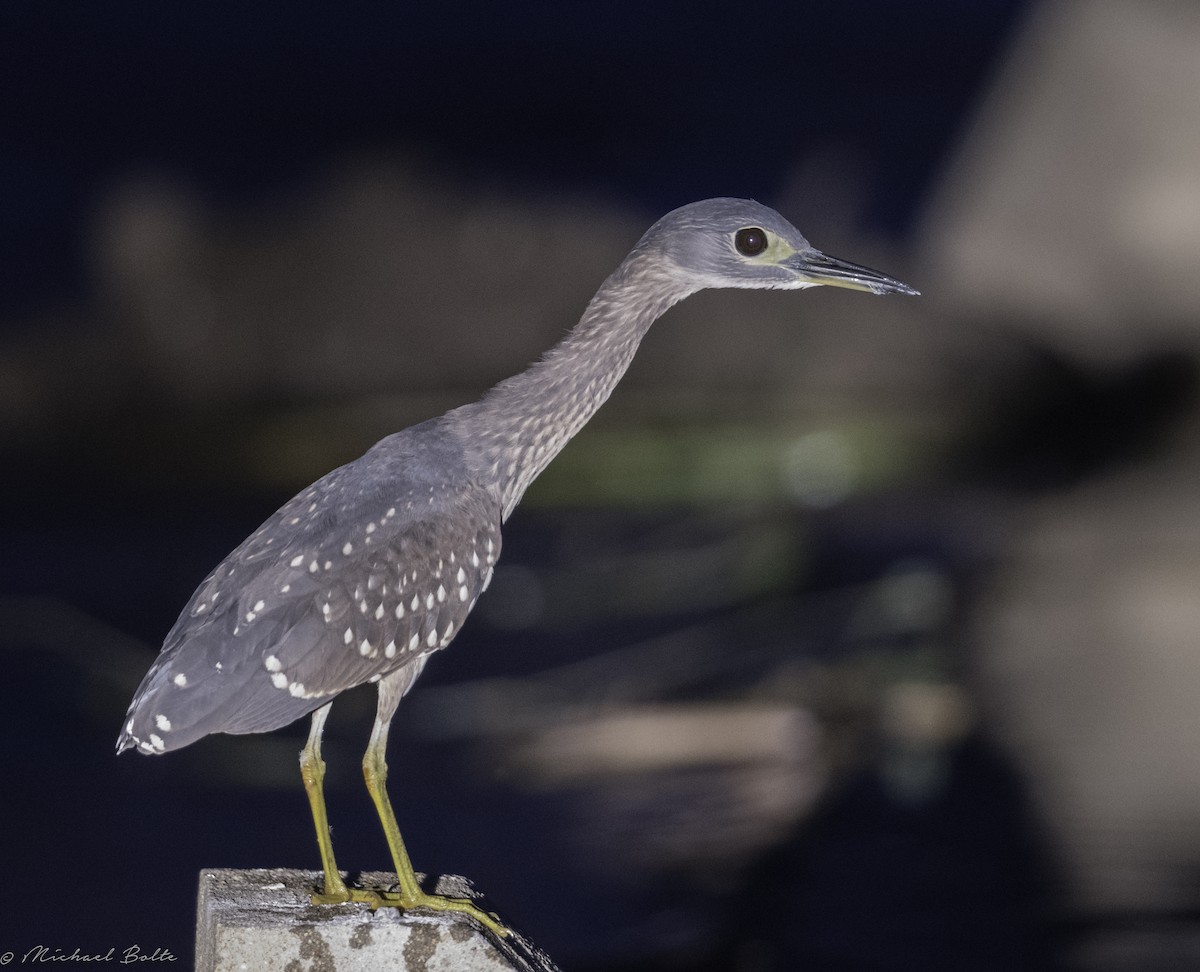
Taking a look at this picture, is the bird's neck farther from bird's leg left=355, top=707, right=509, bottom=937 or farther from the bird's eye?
bird's leg left=355, top=707, right=509, bottom=937

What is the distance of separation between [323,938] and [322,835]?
0.24 meters

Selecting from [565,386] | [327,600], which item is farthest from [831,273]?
[327,600]

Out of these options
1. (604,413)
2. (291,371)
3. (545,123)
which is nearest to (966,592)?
(604,413)

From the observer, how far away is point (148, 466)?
13.8 meters

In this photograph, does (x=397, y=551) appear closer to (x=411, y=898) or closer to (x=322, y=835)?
(x=322, y=835)

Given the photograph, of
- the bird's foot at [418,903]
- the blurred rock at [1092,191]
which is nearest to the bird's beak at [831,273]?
the bird's foot at [418,903]

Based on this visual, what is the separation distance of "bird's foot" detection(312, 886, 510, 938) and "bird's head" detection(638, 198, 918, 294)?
68.4 inches

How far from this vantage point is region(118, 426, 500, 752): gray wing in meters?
4.08

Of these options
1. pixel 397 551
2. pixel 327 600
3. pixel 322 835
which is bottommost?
pixel 322 835

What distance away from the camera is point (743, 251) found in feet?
15.1
